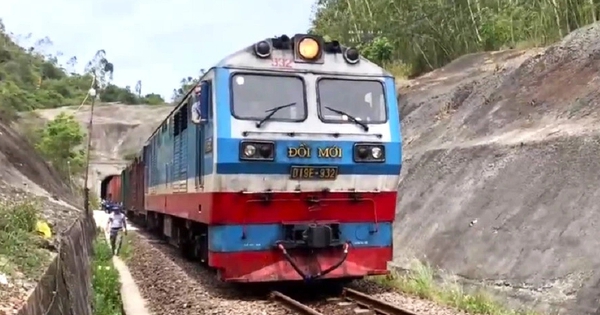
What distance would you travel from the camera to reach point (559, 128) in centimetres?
1498

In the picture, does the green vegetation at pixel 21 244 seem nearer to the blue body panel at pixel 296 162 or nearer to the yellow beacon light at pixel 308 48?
the blue body panel at pixel 296 162

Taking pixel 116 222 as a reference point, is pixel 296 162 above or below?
above

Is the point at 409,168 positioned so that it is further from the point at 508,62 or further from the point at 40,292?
the point at 40,292

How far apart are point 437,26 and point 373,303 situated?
953 inches

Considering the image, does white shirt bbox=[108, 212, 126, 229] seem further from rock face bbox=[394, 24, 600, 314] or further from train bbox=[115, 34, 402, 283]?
train bbox=[115, 34, 402, 283]

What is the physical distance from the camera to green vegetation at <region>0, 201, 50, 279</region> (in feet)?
19.0

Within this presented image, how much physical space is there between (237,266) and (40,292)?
4.70 m

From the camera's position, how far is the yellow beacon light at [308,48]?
33.3ft

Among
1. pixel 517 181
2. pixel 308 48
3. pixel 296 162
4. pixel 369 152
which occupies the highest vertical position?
pixel 308 48

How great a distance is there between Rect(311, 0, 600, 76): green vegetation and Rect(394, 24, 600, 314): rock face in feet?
7.14

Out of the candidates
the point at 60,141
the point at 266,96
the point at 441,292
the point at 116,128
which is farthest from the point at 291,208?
the point at 116,128

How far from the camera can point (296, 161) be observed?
31.7 ft

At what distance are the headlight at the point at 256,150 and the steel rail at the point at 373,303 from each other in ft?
7.10

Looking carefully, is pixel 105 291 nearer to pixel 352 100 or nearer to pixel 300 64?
pixel 300 64
